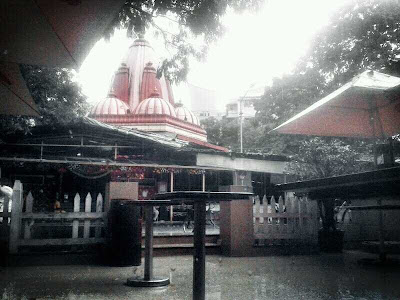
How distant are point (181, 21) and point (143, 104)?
17.3 m

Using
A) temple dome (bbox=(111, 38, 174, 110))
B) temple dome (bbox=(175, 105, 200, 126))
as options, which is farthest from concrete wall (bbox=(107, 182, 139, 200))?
temple dome (bbox=(111, 38, 174, 110))

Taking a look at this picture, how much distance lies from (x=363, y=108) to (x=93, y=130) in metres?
10.7

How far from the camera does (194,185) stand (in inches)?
811

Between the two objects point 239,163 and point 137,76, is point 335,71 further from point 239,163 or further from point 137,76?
point 137,76

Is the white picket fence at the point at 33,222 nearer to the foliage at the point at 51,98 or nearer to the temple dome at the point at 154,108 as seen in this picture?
the foliage at the point at 51,98

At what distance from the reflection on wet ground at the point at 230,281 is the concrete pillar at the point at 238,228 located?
0.78 meters

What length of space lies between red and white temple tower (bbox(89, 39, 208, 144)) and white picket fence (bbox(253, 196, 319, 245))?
1344cm

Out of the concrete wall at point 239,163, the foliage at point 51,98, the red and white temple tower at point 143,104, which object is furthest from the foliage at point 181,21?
the red and white temple tower at point 143,104

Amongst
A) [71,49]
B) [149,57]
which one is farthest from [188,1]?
[149,57]

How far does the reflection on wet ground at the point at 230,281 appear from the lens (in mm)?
4398

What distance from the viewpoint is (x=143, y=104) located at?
24156mm

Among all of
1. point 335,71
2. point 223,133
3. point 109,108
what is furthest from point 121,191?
point 223,133

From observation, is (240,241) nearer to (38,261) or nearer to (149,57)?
(38,261)

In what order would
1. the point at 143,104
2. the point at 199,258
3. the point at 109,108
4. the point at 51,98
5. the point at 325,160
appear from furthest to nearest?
the point at 109,108 < the point at 143,104 < the point at 51,98 < the point at 325,160 < the point at 199,258
